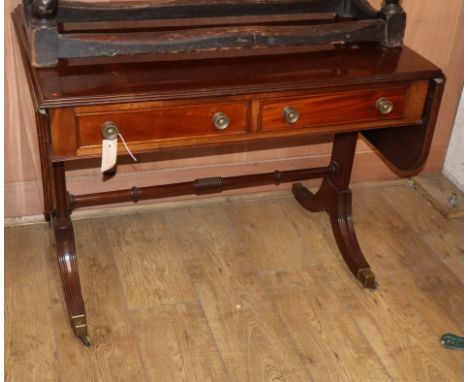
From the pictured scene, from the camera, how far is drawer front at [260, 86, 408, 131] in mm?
1985

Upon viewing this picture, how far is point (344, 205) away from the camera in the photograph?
2682 millimetres

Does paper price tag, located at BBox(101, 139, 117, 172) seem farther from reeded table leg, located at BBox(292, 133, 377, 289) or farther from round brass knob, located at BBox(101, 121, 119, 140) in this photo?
reeded table leg, located at BBox(292, 133, 377, 289)

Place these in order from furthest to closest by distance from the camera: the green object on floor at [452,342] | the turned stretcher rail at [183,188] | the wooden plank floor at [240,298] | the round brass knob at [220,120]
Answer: the turned stretcher rail at [183,188] < the green object on floor at [452,342] < the wooden plank floor at [240,298] < the round brass knob at [220,120]

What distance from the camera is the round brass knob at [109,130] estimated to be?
1851mm

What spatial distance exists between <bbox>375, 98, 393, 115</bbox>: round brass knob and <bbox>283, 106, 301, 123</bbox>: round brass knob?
257 mm

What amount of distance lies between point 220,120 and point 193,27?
1.15ft

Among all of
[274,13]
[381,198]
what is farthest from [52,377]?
[381,198]

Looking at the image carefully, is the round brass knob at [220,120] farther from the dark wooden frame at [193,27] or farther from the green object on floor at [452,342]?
the green object on floor at [452,342]

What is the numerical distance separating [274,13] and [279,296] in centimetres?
98

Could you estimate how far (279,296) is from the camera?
2.47 meters

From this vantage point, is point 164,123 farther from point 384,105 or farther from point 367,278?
point 367,278

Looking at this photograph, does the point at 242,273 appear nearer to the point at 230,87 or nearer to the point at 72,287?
the point at 72,287

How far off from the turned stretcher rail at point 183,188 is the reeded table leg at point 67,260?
122 millimetres

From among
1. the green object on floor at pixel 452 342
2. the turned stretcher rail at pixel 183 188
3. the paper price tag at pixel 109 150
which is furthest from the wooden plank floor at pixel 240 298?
the paper price tag at pixel 109 150
